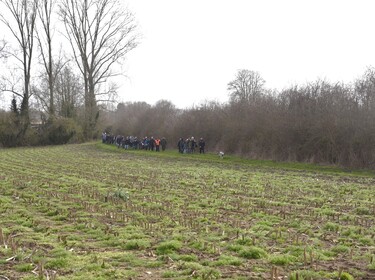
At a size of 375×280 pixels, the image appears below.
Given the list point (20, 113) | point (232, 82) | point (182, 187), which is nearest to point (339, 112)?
point (182, 187)

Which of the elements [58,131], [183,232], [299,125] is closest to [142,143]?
[58,131]

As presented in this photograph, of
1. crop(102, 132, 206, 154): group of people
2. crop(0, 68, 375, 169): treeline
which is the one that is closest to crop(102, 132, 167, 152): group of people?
crop(102, 132, 206, 154): group of people

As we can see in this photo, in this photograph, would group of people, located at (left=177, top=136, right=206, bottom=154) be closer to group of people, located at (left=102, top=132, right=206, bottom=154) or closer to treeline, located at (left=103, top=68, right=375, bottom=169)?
group of people, located at (left=102, top=132, right=206, bottom=154)

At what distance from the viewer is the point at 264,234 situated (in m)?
9.32

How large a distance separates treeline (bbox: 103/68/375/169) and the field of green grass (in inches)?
551

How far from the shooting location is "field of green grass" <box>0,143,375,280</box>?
6.83 meters

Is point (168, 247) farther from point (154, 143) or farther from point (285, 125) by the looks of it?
point (154, 143)

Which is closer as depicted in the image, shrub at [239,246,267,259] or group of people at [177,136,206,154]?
shrub at [239,246,267,259]

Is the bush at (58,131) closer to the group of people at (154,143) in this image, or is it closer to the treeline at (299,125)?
the group of people at (154,143)

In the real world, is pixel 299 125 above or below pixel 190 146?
above

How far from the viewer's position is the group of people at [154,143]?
4269cm

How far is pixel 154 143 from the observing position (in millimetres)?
46844

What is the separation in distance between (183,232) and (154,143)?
1481 inches

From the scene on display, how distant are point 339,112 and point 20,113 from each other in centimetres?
4211
